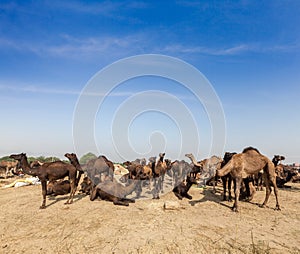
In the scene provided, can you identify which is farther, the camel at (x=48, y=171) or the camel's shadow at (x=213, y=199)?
the camel's shadow at (x=213, y=199)

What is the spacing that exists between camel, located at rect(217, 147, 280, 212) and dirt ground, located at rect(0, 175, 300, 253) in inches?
47.9

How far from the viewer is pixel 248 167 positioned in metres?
11.0

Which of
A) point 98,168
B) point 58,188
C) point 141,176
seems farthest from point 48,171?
point 141,176

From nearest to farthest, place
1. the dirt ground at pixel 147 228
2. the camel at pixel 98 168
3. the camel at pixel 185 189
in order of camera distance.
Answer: the dirt ground at pixel 147 228, the camel at pixel 185 189, the camel at pixel 98 168

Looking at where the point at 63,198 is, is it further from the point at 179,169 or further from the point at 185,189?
the point at 179,169

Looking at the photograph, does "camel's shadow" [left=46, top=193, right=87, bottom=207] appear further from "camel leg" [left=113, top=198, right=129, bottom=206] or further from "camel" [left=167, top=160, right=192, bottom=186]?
"camel" [left=167, top=160, right=192, bottom=186]

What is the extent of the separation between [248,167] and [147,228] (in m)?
5.87

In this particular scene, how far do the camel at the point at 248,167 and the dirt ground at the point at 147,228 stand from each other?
1217mm

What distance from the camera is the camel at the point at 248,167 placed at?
35.5ft

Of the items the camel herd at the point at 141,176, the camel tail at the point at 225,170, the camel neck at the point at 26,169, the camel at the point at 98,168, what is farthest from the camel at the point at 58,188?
the camel tail at the point at 225,170

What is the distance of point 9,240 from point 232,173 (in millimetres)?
9200

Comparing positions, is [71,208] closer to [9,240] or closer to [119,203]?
[119,203]

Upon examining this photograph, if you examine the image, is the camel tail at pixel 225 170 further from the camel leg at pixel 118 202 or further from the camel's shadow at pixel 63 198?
the camel's shadow at pixel 63 198

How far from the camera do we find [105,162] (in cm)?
1636
